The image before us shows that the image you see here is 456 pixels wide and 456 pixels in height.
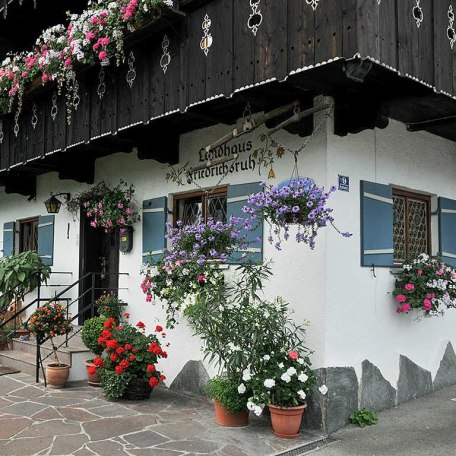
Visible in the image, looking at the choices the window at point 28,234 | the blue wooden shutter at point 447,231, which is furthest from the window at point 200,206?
the window at point 28,234

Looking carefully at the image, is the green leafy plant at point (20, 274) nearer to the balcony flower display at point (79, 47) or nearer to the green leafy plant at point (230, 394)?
the balcony flower display at point (79, 47)

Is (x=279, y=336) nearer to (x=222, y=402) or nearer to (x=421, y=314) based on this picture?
(x=222, y=402)

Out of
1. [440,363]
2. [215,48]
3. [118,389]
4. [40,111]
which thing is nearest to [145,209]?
[40,111]

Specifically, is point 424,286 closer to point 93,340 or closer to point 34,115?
point 93,340

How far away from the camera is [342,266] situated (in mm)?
5867

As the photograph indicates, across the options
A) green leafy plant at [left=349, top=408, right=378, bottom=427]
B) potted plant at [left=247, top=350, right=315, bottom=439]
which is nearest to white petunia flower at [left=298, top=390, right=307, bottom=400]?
potted plant at [left=247, top=350, right=315, bottom=439]

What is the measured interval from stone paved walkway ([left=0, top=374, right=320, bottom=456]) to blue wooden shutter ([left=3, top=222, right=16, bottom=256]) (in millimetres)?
5077

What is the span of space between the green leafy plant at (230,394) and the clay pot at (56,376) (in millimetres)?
2644

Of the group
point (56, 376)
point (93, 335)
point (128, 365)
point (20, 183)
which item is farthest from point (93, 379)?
point (20, 183)

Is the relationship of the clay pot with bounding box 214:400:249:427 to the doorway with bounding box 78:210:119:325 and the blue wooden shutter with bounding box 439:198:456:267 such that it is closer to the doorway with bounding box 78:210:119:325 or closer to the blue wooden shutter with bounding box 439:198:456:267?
the blue wooden shutter with bounding box 439:198:456:267

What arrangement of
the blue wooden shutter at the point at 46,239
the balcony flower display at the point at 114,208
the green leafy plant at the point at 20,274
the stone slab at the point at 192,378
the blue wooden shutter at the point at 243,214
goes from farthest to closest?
the blue wooden shutter at the point at 46,239 → the green leafy plant at the point at 20,274 → the balcony flower display at the point at 114,208 → the stone slab at the point at 192,378 → the blue wooden shutter at the point at 243,214

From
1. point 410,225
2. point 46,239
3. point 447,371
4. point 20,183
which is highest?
point 20,183

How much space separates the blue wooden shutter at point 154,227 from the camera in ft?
24.9

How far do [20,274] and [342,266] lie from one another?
19.0ft
